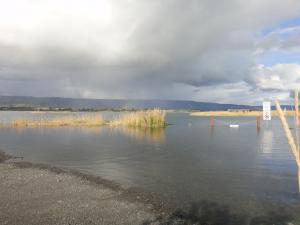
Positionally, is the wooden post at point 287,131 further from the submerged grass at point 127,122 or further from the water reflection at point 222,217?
the submerged grass at point 127,122

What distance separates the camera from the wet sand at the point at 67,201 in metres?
8.78

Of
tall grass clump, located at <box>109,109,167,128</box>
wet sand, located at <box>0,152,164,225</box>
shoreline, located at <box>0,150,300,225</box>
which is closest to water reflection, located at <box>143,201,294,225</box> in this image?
shoreline, located at <box>0,150,300,225</box>

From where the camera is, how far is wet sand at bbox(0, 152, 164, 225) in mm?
8781

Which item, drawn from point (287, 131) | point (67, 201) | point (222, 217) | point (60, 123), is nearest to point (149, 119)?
point (60, 123)

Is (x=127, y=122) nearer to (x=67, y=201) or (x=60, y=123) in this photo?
(x=60, y=123)

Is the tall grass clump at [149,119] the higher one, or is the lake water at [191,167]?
the tall grass clump at [149,119]

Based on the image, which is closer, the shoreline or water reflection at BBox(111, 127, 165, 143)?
the shoreline

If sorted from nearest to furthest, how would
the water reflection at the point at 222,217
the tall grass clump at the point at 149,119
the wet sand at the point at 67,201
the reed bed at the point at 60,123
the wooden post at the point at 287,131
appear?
the wooden post at the point at 287,131 < the wet sand at the point at 67,201 < the water reflection at the point at 222,217 < the tall grass clump at the point at 149,119 < the reed bed at the point at 60,123

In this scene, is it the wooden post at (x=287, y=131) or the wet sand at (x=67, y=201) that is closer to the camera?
the wooden post at (x=287, y=131)

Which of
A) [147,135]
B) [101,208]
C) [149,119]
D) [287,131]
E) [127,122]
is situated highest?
[287,131]

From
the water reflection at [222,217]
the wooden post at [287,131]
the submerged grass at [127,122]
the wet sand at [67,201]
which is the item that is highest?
the wooden post at [287,131]

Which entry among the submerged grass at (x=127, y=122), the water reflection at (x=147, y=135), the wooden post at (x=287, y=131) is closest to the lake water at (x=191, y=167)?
the water reflection at (x=147, y=135)

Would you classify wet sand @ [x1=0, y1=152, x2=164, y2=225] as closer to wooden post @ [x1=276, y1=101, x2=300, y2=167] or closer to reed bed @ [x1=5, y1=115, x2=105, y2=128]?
wooden post @ [x1=276, y1=101, x2=300, y2=167]

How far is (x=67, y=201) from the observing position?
33.9 feet
